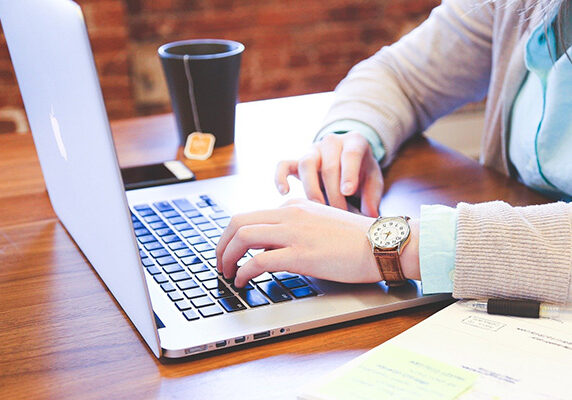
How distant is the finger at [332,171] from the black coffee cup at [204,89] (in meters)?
Answer: 0.24

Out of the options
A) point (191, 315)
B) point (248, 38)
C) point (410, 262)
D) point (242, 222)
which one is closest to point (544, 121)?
point (410, 262)

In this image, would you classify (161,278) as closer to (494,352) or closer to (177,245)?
(177,245)

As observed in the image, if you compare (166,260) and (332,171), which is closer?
(166,260)

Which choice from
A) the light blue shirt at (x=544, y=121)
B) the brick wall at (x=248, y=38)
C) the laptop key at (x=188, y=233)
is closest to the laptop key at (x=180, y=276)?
the laptop key at (x=188, y=233)

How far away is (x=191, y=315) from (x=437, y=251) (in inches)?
10.0

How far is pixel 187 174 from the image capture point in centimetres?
105

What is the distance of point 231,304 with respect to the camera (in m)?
0.68

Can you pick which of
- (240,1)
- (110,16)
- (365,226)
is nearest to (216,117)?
Answer: (365,226)

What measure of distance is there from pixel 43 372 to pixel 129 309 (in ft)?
0.32

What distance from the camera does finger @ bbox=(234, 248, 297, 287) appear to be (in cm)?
70

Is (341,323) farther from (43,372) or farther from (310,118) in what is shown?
(310,118)

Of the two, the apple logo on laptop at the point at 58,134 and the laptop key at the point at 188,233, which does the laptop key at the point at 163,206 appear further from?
the apple logo on laptop at the point at 58,134

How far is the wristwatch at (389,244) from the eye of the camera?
0.70 metres

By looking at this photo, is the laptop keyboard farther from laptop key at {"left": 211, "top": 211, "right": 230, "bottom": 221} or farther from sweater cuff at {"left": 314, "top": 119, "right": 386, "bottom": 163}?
sweater cuff at {"left": 314, "top": 119, "right": 386, "bottom": 163}
